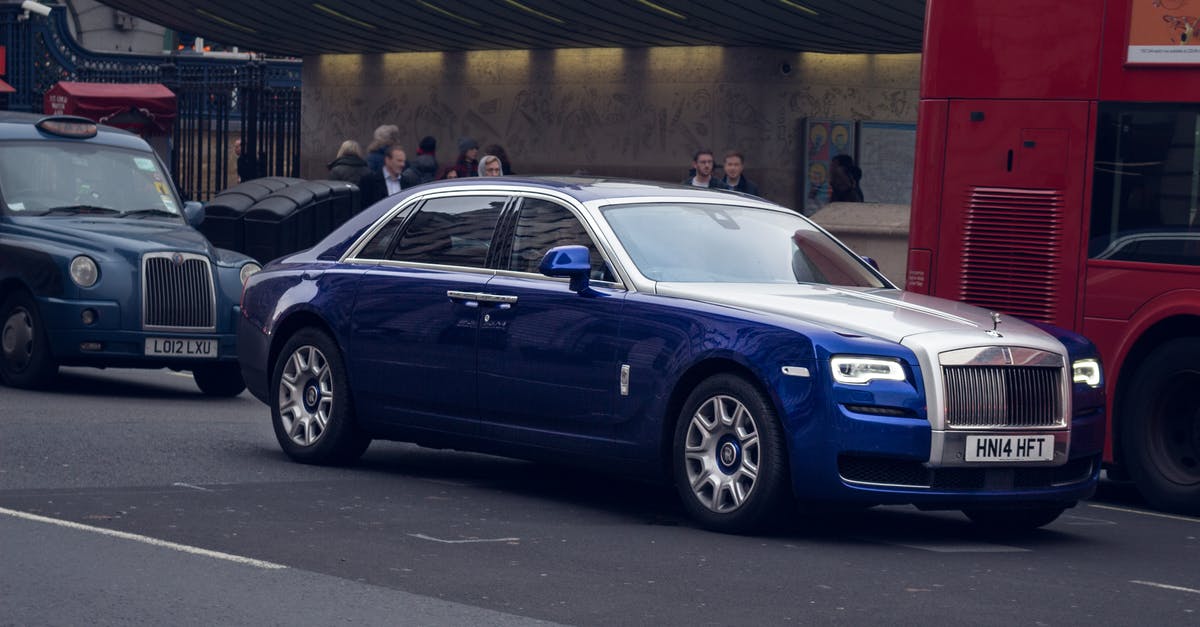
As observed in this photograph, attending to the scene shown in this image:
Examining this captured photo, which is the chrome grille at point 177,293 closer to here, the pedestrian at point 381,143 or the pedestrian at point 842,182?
the pedestrian at point 381,143

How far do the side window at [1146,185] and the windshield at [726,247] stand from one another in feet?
5.20

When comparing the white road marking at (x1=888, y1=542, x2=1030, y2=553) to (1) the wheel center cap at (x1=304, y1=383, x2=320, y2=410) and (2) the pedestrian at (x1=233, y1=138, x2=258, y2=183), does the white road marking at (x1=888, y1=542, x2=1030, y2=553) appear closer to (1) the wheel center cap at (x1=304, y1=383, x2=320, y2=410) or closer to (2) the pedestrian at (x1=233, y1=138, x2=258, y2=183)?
(1) the wheel center cap at (x1=304, y1=383, x2=320, y2=410)

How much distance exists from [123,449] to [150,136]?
71.5ft

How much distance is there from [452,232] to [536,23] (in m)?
20.0

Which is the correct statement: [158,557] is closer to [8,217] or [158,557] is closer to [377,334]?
[377,334]

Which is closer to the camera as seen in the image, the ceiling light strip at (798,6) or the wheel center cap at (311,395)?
the wheel center cap at (311,395)

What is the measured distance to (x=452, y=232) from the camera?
986 cm

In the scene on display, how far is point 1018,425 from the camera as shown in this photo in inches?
325

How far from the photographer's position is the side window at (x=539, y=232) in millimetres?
9234

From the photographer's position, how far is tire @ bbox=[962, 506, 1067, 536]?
8.93 m

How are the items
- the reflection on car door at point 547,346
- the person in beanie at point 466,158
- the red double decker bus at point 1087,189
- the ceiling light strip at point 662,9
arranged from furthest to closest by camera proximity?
the ceiling light strip at point 662,9 → the person in beanie at point 466,158 → the red double decker bus at point 1087,189 → the reflection on car door at point 547,346

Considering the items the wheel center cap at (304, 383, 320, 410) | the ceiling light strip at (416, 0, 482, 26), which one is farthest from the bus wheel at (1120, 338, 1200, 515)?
the ceiling light strip at (416, 0, 482, 26)

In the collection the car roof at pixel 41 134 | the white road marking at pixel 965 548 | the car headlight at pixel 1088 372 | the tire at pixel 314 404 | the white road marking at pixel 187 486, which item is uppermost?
the car roof at pixel 41 134

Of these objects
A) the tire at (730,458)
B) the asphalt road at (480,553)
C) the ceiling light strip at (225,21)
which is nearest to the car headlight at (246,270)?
the asphalt road at (480,553)
